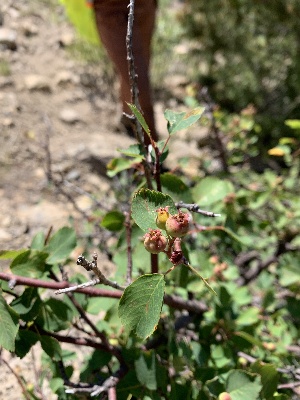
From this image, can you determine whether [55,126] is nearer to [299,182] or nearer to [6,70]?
[6,70]

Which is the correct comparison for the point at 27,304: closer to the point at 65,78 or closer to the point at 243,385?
the point at 243,385

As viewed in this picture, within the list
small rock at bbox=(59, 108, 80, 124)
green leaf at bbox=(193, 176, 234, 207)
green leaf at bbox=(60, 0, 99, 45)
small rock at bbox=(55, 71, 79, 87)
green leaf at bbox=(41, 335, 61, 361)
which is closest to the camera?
green leaf at bbox=(41, 335, 61, 361)

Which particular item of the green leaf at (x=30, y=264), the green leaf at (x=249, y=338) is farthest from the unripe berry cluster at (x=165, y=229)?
the green leaf at (x=249, y=338)

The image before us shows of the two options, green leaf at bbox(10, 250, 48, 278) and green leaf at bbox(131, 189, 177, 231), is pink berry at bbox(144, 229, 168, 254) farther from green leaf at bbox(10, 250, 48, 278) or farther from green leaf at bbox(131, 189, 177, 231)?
green leaf at bbox(10, 250, 48, 278)

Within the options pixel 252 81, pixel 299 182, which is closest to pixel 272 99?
pixel 252 81

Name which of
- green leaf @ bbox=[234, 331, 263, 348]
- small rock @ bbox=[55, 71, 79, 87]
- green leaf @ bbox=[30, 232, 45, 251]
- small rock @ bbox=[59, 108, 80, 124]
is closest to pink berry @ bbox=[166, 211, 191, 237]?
green leaf @ bbox=[30, 232, 45, 251]

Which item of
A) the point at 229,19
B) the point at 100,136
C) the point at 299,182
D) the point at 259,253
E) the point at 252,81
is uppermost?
the point at 229,19
